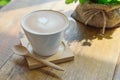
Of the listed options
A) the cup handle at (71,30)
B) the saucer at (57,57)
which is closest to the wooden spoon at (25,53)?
the saucer at (57,57)

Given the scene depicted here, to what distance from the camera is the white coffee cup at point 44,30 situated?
0.59 meters

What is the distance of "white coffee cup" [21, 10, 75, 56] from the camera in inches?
23.1

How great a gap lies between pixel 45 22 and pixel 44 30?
33mm

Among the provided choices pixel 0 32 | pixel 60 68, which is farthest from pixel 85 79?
pixel 0 32

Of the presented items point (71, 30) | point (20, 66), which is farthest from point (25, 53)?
point (71, 30)

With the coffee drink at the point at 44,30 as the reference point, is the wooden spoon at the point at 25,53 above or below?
below

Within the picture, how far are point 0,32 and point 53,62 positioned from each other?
0.25 m

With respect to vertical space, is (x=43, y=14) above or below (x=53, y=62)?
above

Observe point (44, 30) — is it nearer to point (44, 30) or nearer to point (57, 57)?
point (44, 30)

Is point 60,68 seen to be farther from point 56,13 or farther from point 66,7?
point 66,7

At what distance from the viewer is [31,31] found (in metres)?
0.59

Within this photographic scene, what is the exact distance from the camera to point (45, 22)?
24.2 inches

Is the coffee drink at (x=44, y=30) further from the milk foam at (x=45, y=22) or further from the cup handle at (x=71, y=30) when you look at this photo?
the cup handle at (x=71, y=30)

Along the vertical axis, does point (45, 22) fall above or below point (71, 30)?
above
